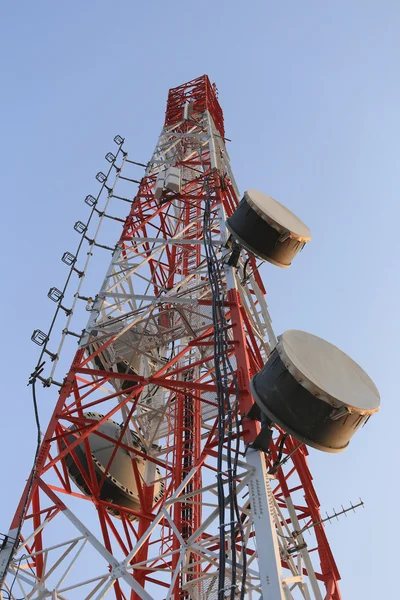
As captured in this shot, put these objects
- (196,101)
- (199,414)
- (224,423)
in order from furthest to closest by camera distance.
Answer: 1. (196,101)
2. (199,414)
3. (224,423)

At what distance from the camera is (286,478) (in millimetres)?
9602

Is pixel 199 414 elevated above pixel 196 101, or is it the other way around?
pixel 196 101

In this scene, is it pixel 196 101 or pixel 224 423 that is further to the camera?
pixel 196 101

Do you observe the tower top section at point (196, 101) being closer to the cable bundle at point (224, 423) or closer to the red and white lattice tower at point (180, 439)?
the red and white lattice tower at point (180, 439)

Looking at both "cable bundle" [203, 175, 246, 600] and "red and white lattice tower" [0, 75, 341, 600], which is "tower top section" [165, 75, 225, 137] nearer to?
"red and white lattice tower" [0, 75, 341, 600]

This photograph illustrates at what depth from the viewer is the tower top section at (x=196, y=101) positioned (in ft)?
75.6

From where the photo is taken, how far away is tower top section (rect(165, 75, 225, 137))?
75.6ft

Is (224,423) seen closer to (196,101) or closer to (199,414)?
(199,414)

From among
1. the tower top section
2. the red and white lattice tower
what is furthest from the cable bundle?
the tower top section

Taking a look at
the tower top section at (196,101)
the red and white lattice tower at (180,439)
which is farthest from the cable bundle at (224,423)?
the tower top section at (196,101)

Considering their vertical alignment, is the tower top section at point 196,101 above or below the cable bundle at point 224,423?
above

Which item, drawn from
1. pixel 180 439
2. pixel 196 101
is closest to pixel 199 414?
pixel 180 439

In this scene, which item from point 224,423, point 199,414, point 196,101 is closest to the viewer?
point 224,423

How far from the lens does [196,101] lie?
2408 cm
